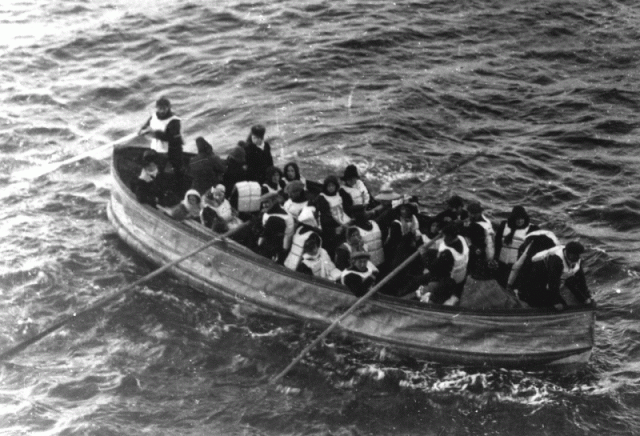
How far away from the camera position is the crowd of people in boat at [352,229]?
14695 mm

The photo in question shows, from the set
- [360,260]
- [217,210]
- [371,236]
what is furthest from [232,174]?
[360,260]

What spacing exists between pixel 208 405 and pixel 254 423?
91cm

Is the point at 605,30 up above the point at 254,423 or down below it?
above

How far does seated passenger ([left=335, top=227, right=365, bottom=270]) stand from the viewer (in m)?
14.8

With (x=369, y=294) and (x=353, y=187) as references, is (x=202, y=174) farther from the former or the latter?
(x=369, y=294)

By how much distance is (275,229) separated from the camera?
52.9 ft

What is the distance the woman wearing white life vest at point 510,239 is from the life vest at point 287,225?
11.8 ft

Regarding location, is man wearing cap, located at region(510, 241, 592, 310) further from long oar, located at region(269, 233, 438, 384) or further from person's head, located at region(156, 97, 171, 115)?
person's head, located at region(156, 97, 171, 115)

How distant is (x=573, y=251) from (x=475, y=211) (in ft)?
6.31

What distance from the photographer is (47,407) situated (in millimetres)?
14734

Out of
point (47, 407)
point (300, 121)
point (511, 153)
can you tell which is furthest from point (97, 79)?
point (47, 407)

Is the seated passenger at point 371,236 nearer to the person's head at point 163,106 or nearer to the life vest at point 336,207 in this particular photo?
the life vest at point 336,207

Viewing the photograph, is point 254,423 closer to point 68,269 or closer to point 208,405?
point 208,405

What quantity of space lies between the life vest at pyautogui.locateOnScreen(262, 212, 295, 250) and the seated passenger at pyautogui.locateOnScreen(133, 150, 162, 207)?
286 cm
